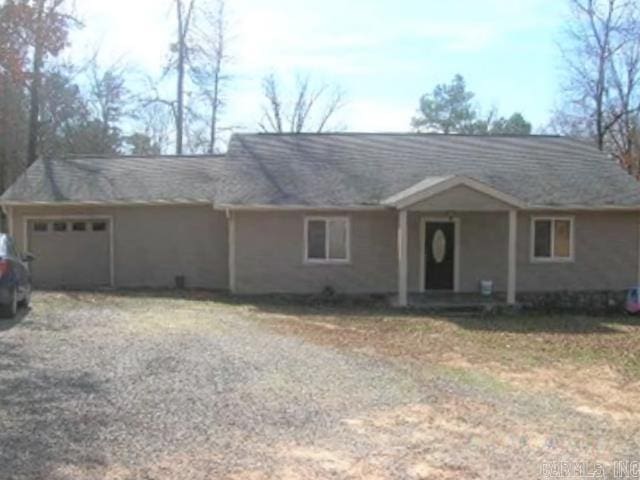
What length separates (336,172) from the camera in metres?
21.6

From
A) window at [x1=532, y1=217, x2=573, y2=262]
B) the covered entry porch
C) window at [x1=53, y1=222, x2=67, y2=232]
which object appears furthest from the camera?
window at [x1=53, y1=222, x2=67, y2=232]

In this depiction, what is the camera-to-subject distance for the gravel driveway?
5680mm

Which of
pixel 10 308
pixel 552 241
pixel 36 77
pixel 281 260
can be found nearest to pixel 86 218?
pixel 281 260

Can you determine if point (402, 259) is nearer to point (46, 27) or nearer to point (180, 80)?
point (46, 27)

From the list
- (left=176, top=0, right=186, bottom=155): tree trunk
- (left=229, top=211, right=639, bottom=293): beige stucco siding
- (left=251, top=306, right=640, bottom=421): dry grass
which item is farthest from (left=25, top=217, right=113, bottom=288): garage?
(left=176, top=0, right=186, bottom=155): tree trunk

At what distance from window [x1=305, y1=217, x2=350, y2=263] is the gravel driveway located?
893 centimetres

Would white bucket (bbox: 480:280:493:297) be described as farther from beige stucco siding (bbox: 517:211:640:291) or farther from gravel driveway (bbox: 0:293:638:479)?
gravel driveway (bbox: 0:293:638:479)

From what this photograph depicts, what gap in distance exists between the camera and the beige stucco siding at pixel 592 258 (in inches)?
815

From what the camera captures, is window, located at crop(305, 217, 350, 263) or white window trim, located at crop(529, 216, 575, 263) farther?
white window trim, located at crop(529, 216, 575, 263)

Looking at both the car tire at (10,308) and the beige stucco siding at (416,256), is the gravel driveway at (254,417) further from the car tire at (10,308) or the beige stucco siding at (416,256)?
the beige stucco siding at (416,256)

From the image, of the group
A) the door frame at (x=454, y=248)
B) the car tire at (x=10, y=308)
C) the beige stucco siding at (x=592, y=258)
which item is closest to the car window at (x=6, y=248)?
the car tire at (x=10, y=308)

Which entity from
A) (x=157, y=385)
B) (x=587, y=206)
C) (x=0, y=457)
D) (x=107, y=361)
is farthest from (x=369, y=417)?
(x=587, y=206)

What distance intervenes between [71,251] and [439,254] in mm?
10221

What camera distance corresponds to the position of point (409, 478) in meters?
5.48
